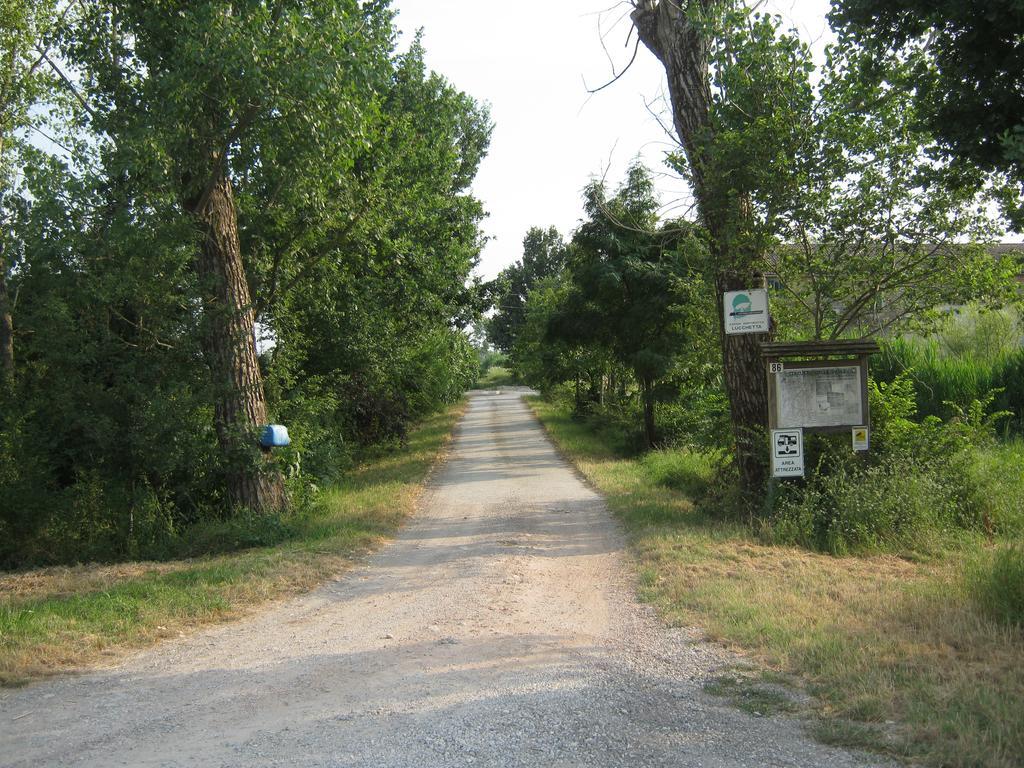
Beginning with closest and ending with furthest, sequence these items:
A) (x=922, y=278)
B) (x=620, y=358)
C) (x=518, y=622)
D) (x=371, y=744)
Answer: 1. (x=371, y=744)
2. (x=518, y=622)
3. (x=922, y=278)
4. (x=620, y=358)

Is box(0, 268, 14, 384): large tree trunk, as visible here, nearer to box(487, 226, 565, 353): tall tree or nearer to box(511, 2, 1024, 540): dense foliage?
box(511, 2, 1024, 540): dense foliage

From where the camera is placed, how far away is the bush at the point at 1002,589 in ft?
19.8

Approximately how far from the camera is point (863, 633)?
5855 millimetres

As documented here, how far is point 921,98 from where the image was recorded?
22.6 feet

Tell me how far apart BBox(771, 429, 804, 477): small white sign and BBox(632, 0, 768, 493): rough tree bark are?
2.87ft

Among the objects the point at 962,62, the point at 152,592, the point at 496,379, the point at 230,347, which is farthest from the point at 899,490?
the point at 496,379

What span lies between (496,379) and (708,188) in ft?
303

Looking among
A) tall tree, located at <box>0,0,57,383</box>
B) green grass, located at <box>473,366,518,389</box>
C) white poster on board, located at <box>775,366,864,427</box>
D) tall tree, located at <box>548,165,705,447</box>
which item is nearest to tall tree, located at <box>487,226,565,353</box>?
green grass, located at <box>473,366,518,389</box>

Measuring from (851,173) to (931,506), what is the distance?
417 centimetres

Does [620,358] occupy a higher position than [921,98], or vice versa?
[921,98]

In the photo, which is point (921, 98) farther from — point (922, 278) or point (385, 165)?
point (385, 165)

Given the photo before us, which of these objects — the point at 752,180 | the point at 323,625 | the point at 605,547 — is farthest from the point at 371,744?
the point at 752,180

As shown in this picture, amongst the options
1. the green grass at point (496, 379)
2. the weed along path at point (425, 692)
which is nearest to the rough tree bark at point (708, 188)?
the weed along path at point (425, 692)

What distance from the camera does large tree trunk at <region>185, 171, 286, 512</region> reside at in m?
12.3
